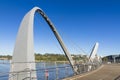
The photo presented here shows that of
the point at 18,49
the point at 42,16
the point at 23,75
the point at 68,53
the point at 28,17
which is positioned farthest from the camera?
the point at 68,53

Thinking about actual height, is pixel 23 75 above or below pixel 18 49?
below

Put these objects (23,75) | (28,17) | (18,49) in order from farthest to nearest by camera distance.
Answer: (28,17) < (18,49) < (23,75)

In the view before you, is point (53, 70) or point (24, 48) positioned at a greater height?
point (24, 48)

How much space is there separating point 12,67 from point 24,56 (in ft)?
4.80

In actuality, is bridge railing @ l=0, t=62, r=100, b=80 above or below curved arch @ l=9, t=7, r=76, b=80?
below

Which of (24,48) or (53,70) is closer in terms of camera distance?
(24,48)

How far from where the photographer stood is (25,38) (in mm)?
20656

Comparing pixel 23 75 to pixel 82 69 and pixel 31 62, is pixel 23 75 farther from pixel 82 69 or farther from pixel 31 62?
pixel 82 69

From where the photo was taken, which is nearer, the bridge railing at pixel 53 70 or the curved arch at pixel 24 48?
the bridge railing at pixel 53 70

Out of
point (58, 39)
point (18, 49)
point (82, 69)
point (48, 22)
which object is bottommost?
point (82, 69)

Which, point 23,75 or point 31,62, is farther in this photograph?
point 31,62

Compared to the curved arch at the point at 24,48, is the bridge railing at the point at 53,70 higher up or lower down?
lower down

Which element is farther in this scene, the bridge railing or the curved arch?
the curved arch

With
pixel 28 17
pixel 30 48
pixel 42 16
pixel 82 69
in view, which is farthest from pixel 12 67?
pixel 42 16
